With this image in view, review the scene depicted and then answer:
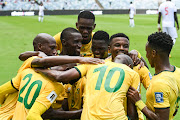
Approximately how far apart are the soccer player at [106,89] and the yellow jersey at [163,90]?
29 centimetres

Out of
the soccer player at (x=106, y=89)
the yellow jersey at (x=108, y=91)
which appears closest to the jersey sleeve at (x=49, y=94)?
the soccer player at (x=106, y=89)

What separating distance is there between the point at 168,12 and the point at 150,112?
10868 millimetres

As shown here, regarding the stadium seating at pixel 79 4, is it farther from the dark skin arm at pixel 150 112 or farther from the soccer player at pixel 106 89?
the dark skin arm at pixel 150 112

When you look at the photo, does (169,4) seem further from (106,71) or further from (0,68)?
(106,71)

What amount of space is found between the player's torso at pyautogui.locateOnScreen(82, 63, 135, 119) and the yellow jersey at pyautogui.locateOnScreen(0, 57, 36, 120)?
111 cm

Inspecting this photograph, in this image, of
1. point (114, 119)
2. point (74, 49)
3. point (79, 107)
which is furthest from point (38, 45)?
point (114, 119)

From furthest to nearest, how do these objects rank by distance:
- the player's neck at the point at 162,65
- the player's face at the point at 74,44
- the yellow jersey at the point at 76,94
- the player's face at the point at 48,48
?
the player's face at the point at 74,44, the player's face at the point at 48,48, the yellow jersey at the point at 76,94, the player's neck at the point at 162,65

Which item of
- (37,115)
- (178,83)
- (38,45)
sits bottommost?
(37,115)

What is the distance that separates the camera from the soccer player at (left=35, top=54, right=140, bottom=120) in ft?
12.3

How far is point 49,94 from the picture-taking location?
4113mm

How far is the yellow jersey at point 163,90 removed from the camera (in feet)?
12.2

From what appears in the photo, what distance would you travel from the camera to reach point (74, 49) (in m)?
5.07

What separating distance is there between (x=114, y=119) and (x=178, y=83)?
3.04ft

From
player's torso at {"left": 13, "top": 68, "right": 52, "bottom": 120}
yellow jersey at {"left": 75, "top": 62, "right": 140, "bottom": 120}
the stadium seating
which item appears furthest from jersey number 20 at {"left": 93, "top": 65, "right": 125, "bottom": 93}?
the stadium seating
